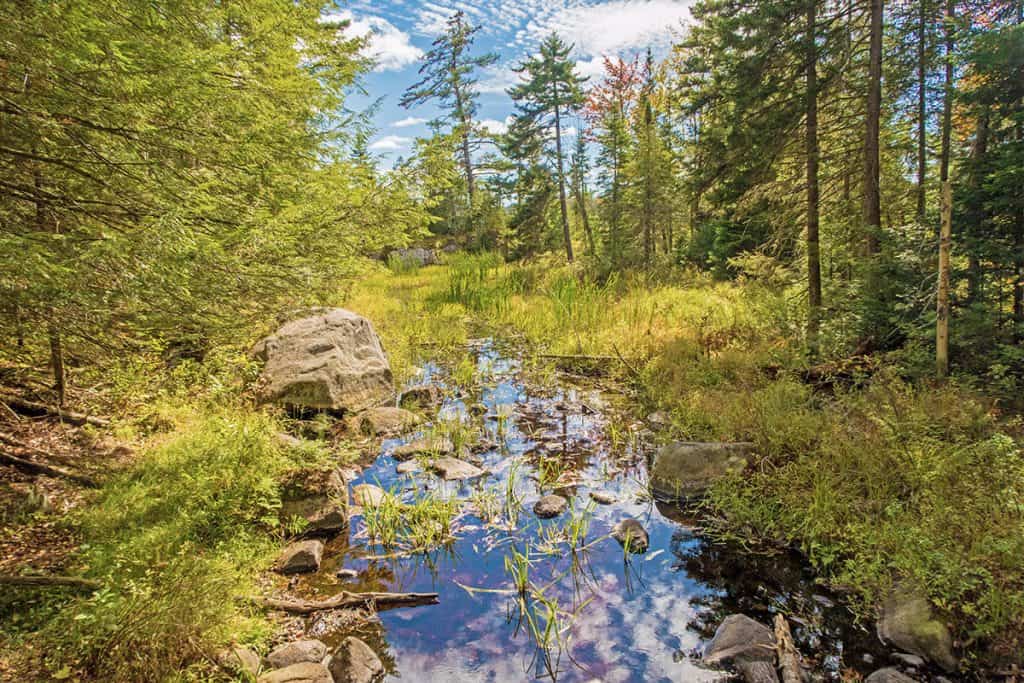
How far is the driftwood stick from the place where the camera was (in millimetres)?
2559

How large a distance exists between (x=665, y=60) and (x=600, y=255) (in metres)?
12.7

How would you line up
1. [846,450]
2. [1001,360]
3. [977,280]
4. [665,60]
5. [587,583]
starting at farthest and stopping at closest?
1. [665,60]
2. [977,280]
3. [1001,360]
4. [846,450]
5. [587,583]

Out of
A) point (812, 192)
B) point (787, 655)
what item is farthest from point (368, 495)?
point (812, 192)

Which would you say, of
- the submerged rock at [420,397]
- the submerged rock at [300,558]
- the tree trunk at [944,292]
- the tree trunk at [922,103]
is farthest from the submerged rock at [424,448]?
the tree trunk at [922,103]

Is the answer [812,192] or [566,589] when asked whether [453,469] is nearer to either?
[566,589]

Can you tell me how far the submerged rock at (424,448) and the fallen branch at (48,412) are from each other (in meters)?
2.69

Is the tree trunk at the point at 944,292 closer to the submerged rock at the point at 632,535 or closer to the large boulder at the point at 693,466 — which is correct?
the large boulder at the point at 693,466

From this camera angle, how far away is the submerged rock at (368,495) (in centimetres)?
421

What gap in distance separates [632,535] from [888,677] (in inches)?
66.7

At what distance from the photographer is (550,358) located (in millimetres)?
8805

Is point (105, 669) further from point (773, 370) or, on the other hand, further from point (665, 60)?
point (665, 60)

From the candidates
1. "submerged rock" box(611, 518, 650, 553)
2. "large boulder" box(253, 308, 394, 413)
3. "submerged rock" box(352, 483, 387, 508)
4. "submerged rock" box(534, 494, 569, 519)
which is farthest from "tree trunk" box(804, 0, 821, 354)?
"large boulder" box(253, 308, 394, 413)

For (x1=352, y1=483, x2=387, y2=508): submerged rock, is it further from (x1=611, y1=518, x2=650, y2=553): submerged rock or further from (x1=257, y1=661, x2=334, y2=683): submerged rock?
(x1=611, y1=518, x2=650, y2=553): submerged rock

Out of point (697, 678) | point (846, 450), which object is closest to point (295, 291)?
point (697, 678)
